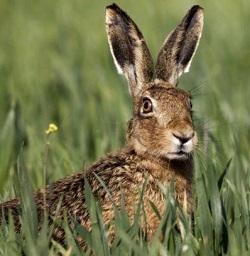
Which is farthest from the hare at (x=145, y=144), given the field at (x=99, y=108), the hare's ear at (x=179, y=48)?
the field at (x=99, y=108)

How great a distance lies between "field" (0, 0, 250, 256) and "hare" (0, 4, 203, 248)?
19 centimetres

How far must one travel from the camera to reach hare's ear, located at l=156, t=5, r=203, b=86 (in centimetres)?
643

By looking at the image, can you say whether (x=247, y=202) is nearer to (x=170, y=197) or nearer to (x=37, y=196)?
(x=170, y=197)

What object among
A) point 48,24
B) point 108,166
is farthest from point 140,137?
point 48,24

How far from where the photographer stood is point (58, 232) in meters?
5.34

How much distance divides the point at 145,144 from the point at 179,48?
832 mm

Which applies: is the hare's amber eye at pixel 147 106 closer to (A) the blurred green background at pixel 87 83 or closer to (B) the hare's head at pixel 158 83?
(B) the hare's head at pixel 158 83

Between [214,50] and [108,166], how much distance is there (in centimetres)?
382

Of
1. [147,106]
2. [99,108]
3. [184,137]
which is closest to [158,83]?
[147,106]

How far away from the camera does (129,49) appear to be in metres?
6.47

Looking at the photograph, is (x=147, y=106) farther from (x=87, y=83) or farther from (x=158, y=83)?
(x=87, y=83)

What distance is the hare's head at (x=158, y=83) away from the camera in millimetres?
5762

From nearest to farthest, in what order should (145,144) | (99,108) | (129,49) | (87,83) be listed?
(145,144) → (129,49) → (99,108) → (87,83)

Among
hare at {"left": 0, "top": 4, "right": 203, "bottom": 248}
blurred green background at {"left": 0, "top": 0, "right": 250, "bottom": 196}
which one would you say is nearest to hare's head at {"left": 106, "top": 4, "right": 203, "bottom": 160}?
hare at {"left": 0, "top": 4, "right": 203, "bottom": 248}
